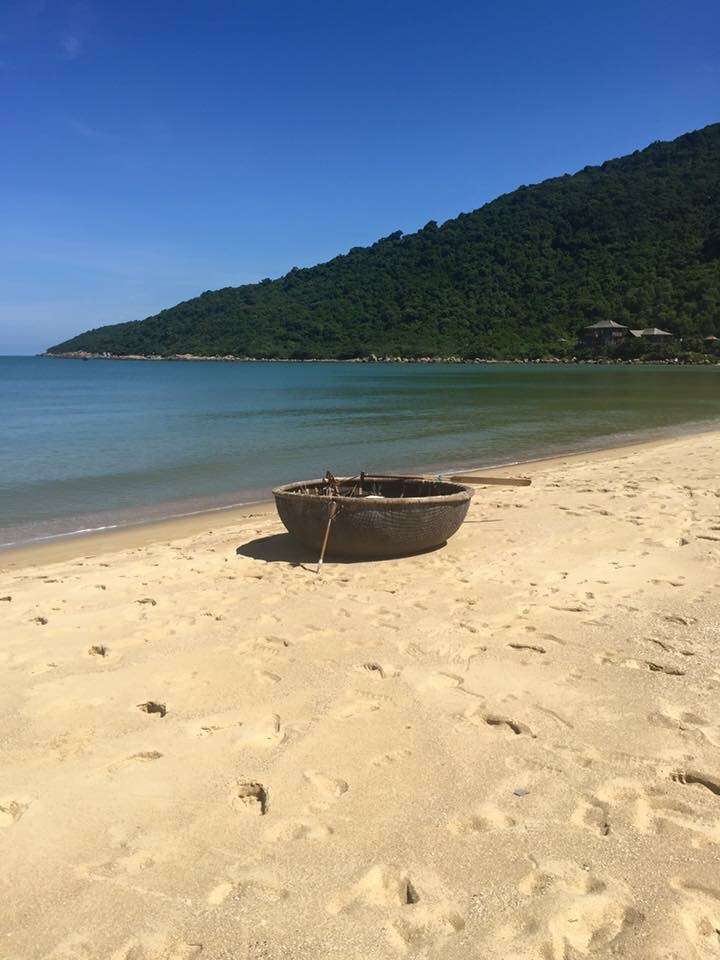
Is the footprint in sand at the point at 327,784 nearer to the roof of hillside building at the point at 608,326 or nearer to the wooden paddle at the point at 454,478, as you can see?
the wooden paddle at the point at 454,478

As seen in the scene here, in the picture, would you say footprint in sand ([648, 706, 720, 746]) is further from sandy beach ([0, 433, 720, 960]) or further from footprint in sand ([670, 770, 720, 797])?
footprint in sand ([670, 770, 720, 797])

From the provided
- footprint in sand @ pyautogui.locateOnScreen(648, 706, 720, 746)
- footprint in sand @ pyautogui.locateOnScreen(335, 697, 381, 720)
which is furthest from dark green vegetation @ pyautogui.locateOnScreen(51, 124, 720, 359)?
footprint in sand @ pyautogui.locateOnScreen(335, 697, 381, 720)

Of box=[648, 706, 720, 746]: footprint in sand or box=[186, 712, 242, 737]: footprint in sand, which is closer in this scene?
box=[648, 706, 720, 746]: footprint in sand

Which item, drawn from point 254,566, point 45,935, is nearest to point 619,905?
point 45,935

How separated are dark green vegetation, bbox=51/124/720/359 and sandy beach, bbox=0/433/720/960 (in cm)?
8774

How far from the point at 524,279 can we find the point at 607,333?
24506mm

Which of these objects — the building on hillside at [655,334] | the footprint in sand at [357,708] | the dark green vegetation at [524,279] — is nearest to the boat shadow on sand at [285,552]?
the footprint in sand at [357,708]

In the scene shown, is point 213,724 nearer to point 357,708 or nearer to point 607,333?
point 357,708

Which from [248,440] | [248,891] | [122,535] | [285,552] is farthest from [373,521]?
[248,440]

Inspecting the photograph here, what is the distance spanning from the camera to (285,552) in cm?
696

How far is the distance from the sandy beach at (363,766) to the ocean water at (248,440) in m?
5.24

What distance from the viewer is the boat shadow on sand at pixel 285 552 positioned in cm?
657

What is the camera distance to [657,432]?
20703mm

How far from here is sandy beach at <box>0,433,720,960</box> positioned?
7.38 feet
